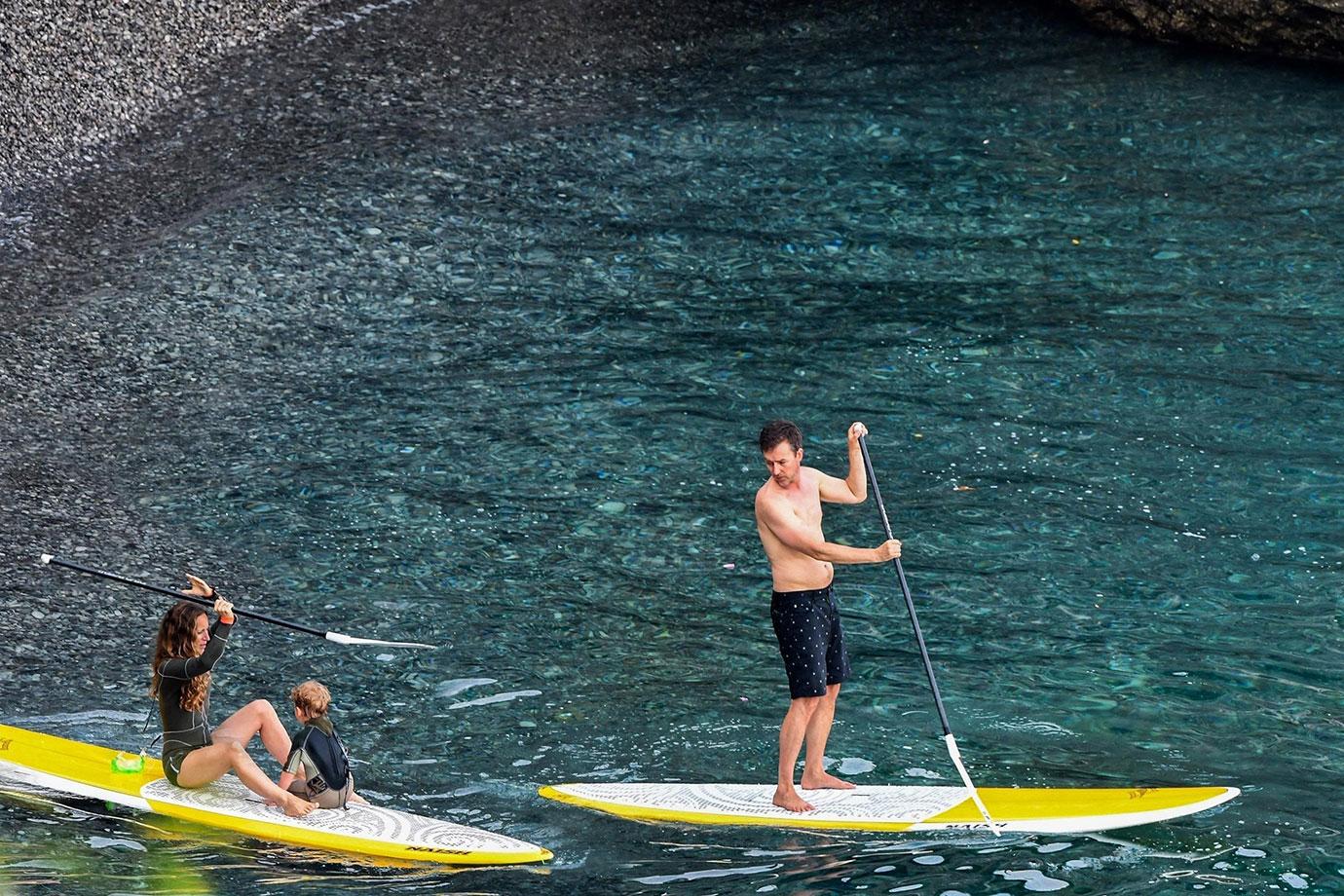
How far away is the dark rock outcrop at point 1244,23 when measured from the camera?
54.3ft

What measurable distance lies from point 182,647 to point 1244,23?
13.6m

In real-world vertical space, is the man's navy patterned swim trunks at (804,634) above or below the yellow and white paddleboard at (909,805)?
above

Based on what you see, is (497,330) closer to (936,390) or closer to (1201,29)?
(936,390)

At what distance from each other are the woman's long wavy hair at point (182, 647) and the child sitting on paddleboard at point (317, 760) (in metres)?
0.51

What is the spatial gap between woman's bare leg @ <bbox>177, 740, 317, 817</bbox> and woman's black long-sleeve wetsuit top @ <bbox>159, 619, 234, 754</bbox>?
0.31ft

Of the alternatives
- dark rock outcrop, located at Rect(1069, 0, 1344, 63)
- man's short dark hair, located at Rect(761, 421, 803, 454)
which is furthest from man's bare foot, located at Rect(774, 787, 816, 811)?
dark rock outcrop, located at Rect(1069, 0, 1344, 63)

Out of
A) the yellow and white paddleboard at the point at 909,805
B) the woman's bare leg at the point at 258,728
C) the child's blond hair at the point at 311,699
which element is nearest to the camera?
the yellow and white paddleboard at the point at 909,805

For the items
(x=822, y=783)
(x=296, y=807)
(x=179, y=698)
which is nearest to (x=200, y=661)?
(x=179, y=698)

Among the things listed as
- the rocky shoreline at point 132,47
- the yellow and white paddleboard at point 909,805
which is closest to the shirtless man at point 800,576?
the yellow and white paddleboard at point 909,805

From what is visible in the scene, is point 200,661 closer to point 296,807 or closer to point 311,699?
point 311,699

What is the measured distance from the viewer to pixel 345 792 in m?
7.77

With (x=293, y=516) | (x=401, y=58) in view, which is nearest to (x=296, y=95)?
(x=401, y=58)

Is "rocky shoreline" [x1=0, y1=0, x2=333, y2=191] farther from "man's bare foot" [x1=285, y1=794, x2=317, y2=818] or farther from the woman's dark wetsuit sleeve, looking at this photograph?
"man's bare foot" [x1=285, y1=794, x2=317, y2=818]

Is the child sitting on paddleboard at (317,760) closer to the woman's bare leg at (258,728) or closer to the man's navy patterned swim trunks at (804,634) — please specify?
the woman's bare leg at (258,728)
